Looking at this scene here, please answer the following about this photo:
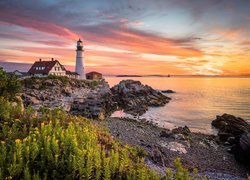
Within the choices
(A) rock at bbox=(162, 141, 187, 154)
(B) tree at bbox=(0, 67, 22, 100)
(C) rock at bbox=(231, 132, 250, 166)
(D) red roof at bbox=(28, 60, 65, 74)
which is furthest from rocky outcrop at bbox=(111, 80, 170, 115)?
(B) tree at bbox=(0, 67, 22, 100)

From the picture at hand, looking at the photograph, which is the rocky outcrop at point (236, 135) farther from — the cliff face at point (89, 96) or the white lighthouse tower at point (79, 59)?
the white lighthouse tower at point (79, 59)

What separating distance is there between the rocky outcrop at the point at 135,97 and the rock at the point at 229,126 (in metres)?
17.6

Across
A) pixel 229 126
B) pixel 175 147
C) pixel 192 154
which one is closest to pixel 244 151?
pixel 192 154

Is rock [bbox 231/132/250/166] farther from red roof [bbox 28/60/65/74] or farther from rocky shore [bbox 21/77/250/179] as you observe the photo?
red roof [bbox 28/60/65/74]

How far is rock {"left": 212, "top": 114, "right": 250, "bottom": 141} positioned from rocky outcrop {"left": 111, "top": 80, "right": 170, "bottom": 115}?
1763 cm

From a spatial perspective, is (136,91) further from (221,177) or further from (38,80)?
(221,177)

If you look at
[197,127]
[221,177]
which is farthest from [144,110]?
[221,177]

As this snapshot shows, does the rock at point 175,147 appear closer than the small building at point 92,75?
Yes

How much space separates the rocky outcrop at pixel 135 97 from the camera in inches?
2122

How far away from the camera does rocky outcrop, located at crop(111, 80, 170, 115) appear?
53897 mm

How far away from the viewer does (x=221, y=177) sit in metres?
12.1

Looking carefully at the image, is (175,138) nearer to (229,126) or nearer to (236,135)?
(236,135)

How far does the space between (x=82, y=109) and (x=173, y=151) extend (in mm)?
15978

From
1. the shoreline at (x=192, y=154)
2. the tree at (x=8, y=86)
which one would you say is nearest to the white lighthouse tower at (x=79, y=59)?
the shoreline at (x=192, y=154)
